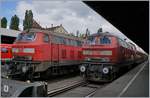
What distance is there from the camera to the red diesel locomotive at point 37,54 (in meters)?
15.4

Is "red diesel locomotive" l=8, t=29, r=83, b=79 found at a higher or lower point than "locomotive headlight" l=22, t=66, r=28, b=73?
higher

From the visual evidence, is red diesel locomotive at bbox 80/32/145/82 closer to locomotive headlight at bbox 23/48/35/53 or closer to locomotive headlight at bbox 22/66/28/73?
locomotive headlight at bbox 23/48/35/53

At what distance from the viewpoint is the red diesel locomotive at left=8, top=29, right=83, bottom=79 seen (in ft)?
50.4

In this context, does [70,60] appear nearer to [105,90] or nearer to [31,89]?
[105,90]

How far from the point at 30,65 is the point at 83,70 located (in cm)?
317

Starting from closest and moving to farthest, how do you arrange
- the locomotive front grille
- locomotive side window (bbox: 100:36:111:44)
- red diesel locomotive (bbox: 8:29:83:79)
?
red diesel locomotive (bbox: 8:29:83:79) < the locomotive front grille < locomotive side window (bbox: 100:36:111:44)

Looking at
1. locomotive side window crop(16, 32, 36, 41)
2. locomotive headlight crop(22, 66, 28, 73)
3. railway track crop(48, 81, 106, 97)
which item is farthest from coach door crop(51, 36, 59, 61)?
railway track crop(48, 81, 106, 97)

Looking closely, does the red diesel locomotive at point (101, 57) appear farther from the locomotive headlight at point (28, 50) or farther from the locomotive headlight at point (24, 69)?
the locomotive headlight at point (24, 69)

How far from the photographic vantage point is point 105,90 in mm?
11758

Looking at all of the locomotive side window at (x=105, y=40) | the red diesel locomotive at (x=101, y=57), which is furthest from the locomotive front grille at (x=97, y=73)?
the locomotive side window at (x=105, y=40)

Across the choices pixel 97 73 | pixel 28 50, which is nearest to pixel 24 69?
pixel 28 50

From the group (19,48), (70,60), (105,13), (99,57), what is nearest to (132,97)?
(99,57)

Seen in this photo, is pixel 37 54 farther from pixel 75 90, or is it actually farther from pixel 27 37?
pixel 75 90

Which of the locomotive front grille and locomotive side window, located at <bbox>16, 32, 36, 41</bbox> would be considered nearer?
locomotive side window, located at <bbox>16, 32, 36, 41</bbox>
